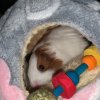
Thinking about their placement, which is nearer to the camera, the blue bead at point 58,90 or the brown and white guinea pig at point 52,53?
the blue bead at point 58,90

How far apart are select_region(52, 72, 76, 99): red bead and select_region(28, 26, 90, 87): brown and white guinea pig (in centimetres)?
11

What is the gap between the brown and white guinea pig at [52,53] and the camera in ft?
4.10

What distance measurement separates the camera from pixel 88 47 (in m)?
1.31

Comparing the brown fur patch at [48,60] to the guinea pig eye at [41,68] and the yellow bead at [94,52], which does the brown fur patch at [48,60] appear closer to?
the guinea pig eye at [41,68]

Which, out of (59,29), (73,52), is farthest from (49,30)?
(73,52)

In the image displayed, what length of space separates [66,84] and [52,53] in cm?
19

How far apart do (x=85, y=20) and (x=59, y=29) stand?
0.23 metres

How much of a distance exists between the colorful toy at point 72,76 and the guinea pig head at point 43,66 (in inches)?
3.4

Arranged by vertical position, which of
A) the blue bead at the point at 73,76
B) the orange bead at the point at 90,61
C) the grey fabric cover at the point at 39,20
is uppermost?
the grey fabric cover at the point at 39,20

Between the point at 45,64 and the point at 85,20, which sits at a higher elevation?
the point at 85,20

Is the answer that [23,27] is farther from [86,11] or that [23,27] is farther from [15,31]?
[86,11]

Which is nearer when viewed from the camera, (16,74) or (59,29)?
(16,74)

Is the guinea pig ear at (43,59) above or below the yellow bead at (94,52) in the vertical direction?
above

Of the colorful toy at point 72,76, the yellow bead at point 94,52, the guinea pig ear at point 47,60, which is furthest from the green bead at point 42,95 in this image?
the yellow bead at point 94,52
